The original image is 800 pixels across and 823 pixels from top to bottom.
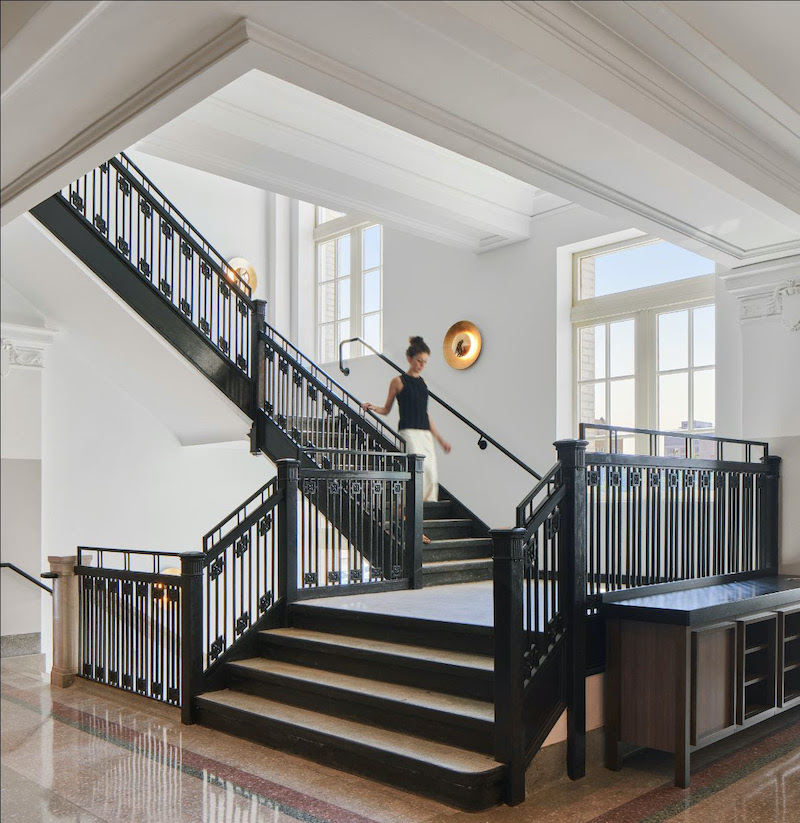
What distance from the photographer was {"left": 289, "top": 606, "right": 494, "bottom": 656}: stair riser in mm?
4867

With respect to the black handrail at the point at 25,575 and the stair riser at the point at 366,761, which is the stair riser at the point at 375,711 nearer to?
the stair riser at the point at 366,761

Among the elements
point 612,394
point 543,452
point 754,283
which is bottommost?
point 543,452

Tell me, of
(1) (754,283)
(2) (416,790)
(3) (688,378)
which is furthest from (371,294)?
(2) (416,790)

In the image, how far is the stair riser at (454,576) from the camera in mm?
7137

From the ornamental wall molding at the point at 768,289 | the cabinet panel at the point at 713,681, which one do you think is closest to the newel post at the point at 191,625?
the cabinet panel at the point at 713,681

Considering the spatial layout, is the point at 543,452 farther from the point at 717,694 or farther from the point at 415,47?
the point at 415,47

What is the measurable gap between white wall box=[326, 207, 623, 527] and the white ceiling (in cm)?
250

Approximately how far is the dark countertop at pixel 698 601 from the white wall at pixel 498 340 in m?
2.77

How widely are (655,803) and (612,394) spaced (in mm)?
4265

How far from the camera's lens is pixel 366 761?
14.5 ft

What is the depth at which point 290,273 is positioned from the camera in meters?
11.2

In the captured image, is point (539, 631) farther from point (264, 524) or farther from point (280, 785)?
point (264, 524)

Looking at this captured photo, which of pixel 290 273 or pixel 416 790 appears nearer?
pixel 416 790

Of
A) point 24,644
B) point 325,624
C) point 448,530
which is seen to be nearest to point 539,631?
point 325,624
